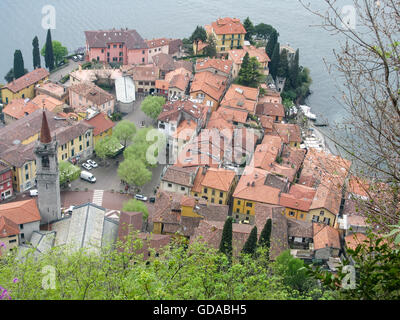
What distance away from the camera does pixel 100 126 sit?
37531mm

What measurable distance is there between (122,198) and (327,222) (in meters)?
12.5

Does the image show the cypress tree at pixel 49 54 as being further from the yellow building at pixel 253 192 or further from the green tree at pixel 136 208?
the yellow building at pixel 253 192

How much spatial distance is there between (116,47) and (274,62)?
15.5 m

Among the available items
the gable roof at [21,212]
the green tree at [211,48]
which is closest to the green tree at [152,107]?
the green tree at [211,48]

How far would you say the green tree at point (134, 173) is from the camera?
31500 mm

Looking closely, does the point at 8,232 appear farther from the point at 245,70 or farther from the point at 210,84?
the point at 245,70

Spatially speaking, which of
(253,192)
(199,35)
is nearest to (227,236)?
(253,192)

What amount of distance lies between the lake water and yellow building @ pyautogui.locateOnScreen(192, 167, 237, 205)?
20.9m

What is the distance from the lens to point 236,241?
83.4 ft

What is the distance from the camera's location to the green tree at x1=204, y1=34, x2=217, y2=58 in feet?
168

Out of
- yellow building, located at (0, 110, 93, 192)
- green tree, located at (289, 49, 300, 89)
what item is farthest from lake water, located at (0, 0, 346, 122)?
yellow building, located at (0, 110, 93, 192)

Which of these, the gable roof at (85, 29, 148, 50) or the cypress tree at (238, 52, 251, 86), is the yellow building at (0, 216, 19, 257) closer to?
the cypress tree at (238, 52, 251, 86)
